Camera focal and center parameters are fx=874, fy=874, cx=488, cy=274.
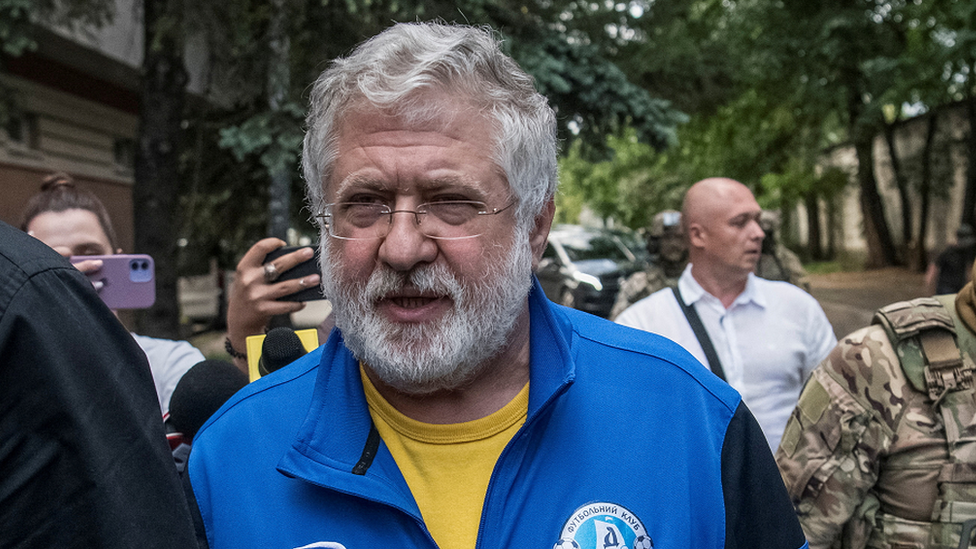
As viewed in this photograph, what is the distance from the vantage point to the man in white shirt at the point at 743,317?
13.2 feet

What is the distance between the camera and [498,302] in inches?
72.7

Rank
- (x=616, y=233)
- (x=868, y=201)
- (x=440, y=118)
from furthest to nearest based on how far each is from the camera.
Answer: (x=868, y=201)
(x=616, y=233)
(x=440, y=118)

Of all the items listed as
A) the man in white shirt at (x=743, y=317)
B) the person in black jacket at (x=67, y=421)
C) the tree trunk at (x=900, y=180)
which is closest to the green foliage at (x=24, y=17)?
the man in white shirt at (x=743, y=317)

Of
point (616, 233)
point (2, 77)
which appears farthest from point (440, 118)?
point (616, 233)

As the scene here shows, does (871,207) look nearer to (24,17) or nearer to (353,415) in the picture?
(24,17)

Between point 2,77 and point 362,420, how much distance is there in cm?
815

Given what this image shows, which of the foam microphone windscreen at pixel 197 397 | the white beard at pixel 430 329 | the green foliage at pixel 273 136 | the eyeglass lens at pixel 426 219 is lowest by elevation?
the foam microphone windscreen at pixel 197 397

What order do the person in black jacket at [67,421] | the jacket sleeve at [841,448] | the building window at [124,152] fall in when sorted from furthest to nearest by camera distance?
the building window at [124,152] < the jacket sleeve at [841,448] < the person in black jacket at [67,421]

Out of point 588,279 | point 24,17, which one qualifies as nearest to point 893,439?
point 24,17

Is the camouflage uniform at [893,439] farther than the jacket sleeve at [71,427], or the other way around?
the camouflage uniform at [893,439]

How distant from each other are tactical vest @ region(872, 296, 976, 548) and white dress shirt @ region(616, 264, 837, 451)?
1.38m

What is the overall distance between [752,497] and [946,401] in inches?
43.9

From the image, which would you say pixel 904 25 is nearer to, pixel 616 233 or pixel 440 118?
pixel 616 233

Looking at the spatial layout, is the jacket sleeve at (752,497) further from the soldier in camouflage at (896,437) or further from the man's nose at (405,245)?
the soldier in camouflage at (896,437)
